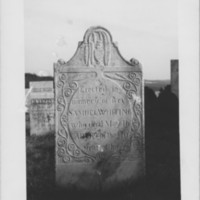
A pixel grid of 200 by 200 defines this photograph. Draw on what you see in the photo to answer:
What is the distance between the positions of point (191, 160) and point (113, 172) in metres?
0.63

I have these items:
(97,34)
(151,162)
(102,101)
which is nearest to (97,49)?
(97,34)

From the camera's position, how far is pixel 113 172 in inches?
116

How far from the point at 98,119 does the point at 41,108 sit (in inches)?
17.8

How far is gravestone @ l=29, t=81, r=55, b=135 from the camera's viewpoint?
271 centimetres

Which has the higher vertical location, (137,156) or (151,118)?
(151,118)

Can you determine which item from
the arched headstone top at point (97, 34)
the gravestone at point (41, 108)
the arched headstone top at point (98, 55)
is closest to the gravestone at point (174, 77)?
the arched headstone top at point (98, 55)

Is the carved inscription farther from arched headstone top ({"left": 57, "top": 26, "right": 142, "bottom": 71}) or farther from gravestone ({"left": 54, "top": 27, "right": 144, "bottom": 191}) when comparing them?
arched headstone top ({"left": 57, "top": 26, "right": 142, "bottom": 71})

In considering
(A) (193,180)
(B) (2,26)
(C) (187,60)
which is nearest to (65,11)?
(B) (2,26)

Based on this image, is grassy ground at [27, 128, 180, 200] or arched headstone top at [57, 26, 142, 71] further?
arched headstone top at [57, 26, 142, 71]

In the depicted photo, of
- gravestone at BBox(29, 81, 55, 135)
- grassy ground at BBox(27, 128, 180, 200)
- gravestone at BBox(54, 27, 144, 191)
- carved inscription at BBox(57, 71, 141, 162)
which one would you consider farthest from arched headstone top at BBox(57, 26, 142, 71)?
grassy ground at BBox(27, 128, 180, 200)

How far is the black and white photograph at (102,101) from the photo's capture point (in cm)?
266

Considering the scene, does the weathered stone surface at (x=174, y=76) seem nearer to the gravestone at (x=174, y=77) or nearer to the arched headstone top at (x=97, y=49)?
the gravestone at (x=174, y=77)

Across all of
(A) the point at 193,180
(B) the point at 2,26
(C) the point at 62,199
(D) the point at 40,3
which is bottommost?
(C) the point at 62,199

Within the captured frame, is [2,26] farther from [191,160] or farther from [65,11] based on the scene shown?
[191,160]
